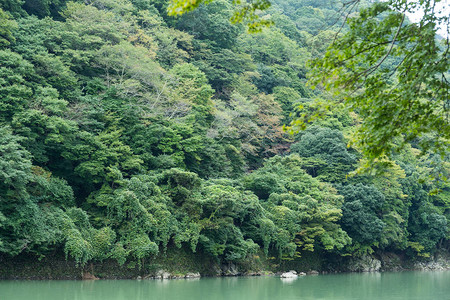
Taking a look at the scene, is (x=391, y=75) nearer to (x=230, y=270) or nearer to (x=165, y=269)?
(x=165, y=269)

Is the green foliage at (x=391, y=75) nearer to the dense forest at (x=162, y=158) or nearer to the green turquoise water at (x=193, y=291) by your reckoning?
the dense forest at (x=162, y=158)

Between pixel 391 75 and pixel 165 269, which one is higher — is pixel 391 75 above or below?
above

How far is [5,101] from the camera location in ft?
48.0

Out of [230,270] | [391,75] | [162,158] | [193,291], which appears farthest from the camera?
[230,270]

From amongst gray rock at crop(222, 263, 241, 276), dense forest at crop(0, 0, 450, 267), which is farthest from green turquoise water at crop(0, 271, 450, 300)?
gray rock at crop(222, 263, 241, 276)

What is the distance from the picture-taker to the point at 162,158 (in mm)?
18938

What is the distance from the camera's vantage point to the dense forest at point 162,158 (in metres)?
15.0

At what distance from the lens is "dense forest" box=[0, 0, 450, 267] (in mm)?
15016

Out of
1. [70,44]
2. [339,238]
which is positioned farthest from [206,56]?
[339,238]

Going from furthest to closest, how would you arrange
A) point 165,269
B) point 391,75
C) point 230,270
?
point 230,270 → point 165,269 → point 391,75

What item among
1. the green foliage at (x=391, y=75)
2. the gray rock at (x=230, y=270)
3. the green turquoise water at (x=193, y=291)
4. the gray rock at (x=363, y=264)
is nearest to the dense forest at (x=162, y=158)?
the green foliage at (x=391, y=75)

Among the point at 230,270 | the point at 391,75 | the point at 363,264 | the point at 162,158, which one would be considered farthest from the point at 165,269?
the point at 391,75

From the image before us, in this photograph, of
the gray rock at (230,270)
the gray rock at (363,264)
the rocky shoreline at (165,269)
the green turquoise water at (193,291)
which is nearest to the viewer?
the green turquoise water at (193,291)

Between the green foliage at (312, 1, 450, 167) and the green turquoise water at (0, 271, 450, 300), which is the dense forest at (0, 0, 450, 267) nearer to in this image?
the green foliage at (312, 1, 450, 167)
